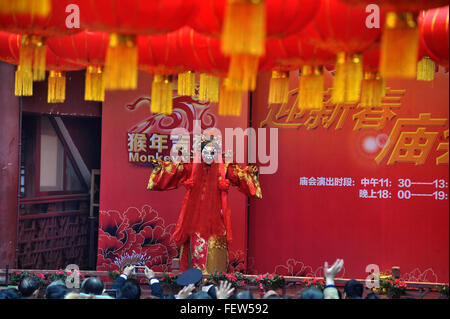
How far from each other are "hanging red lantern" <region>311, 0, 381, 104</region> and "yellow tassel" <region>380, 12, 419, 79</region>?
0.25m

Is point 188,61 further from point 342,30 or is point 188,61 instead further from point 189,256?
point 189,256

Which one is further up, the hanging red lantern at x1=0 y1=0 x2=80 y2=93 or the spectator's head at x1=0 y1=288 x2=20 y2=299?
the hanging red lantern at x1=0 y1=0 x2=80 y2=93

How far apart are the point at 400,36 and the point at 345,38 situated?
0.37 meters

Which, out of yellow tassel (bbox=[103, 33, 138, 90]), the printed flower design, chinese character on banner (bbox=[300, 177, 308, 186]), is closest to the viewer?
yellow tassel (bbox=[103, 33, 138, 90])

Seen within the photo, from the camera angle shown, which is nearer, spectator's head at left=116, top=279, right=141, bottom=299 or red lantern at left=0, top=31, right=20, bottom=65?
spectator's head at left=116, top=279, right=141, bottom=299

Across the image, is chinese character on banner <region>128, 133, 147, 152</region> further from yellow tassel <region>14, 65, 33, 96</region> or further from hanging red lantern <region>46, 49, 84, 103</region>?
yellow tassel <region>14, 65, 33, 96</region>

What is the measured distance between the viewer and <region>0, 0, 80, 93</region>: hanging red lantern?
2.68 metres

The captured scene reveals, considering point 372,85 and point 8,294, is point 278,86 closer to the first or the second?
point 372,85

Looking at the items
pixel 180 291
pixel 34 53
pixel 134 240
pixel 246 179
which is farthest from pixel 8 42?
pixel 134 240

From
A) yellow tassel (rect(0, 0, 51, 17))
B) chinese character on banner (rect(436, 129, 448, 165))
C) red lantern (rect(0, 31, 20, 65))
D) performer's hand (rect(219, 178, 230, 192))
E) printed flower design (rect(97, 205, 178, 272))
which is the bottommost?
printed flower design (rect(97, 205, 178, 272))

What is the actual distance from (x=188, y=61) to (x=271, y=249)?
3.22 m

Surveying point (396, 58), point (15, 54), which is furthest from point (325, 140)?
point (396, 58)

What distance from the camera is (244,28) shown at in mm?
2170

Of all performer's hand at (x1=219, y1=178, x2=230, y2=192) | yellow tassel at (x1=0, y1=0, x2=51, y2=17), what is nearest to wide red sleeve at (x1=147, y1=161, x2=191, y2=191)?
performer's hand at (x1=219, y1=178, x2=230, y2=192)
